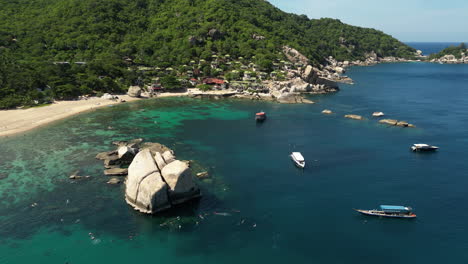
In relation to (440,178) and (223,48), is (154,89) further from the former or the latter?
(440,178)

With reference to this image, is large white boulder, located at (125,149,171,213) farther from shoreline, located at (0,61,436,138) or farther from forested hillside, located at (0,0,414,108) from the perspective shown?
forested hillside, located at (0,0,414,108)

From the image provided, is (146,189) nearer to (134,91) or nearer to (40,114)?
(40,114)

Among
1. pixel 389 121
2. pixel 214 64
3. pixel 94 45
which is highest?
pixel 94 45

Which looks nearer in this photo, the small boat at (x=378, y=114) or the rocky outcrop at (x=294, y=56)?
the small boat at (x=378, y=114)

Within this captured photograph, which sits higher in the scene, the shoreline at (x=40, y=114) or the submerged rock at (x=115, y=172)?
the shoreline at (x=40, y=114)

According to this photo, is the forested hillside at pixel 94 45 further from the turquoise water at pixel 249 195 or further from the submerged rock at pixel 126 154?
the submerged rock at pixel 126 154

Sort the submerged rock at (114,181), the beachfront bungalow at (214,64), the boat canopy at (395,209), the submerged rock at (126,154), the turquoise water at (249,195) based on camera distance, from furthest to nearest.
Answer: the beachfront bungalow at (214,64)
the submerged rock at (126,154)
the submerged rock at (114,181)
the boat canopy at (395,209)
the turquoise water at (249,195)

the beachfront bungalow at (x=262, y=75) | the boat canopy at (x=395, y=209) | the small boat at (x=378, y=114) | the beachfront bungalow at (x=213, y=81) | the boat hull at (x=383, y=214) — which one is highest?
the beachfront bungalow at (x=262, y=75)

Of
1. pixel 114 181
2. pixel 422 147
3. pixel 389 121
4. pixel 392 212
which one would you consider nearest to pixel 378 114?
pixel 389 121

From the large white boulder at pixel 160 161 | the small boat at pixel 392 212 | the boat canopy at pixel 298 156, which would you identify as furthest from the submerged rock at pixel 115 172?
the small boat at pixel 392 212
